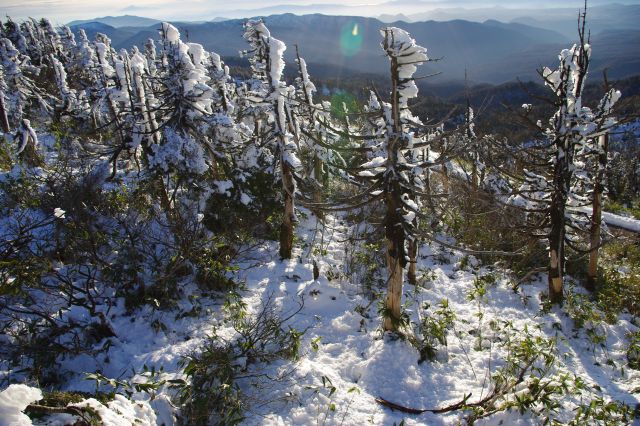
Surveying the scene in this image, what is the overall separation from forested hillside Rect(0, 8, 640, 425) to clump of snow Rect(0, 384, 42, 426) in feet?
0.05

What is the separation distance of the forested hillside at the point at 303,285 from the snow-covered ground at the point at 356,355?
2.3 inches

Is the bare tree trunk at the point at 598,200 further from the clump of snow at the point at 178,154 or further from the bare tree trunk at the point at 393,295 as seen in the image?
the clump of snow at the point at 178,154

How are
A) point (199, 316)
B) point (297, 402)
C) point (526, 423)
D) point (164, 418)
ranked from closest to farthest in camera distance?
point (164, 418) → point (526, 423) → point (297, 402) → point (199, 316)

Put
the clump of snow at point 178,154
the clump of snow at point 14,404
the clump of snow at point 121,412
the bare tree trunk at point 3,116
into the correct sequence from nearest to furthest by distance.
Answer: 1. the clump of snow at point 14,404
2. the clump of snow at point 121,412
3. the clump of snow at point 178,154
4. the bare tree trunk at point 3,116

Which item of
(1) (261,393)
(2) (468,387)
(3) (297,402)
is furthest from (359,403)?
(2) (468,387)

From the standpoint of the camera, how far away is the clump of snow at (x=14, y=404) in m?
2.76

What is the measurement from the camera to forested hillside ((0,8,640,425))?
22.9 ft

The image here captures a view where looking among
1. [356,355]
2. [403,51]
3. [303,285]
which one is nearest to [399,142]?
[403,51]

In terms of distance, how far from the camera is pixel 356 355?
9.10m

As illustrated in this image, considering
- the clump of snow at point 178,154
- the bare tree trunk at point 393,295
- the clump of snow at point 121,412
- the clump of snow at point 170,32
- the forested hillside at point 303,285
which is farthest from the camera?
the clump of snow at point 178,154

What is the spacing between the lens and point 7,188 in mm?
12680

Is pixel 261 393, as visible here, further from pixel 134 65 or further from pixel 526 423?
pixel 134 65

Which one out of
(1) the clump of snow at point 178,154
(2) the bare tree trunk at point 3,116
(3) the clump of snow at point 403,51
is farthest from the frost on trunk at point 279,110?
(2) the bare tree trunk at point 3,116

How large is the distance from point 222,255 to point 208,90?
5796 millimetres
